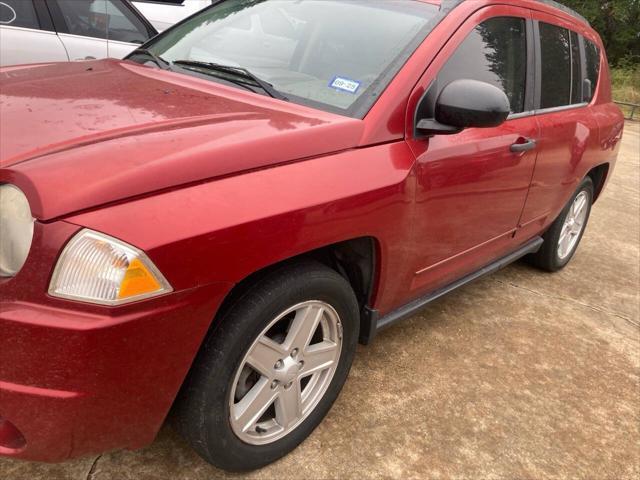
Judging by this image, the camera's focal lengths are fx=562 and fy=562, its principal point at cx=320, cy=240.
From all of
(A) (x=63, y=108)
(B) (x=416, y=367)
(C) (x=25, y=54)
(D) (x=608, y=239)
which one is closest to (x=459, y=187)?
(B) (x=416, y=367)

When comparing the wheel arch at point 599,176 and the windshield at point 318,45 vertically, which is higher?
the windshield at point 318,45

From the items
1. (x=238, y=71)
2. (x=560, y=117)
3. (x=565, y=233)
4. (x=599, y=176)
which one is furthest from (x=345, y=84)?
(x=599, y=176)

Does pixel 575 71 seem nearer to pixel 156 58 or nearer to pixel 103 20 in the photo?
pixel 156 58

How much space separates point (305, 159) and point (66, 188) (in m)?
0.72

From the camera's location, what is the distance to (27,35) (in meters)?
4.52

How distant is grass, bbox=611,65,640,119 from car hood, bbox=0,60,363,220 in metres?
16.6

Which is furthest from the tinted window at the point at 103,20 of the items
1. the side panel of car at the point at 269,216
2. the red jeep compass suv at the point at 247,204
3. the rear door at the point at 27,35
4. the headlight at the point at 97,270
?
the headlight at the point at 97,270

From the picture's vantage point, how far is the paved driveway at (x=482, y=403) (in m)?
2.05

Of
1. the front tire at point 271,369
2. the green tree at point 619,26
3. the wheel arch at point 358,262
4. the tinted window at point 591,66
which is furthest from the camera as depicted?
the green tree at point 619,26

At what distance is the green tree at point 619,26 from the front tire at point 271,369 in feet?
87.3

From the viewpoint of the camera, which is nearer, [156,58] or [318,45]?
[318,45]

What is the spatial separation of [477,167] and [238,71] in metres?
1.09

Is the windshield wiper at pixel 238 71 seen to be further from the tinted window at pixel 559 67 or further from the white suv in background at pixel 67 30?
the white suv in background at pixel 67 30

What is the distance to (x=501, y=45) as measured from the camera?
8.85ft
